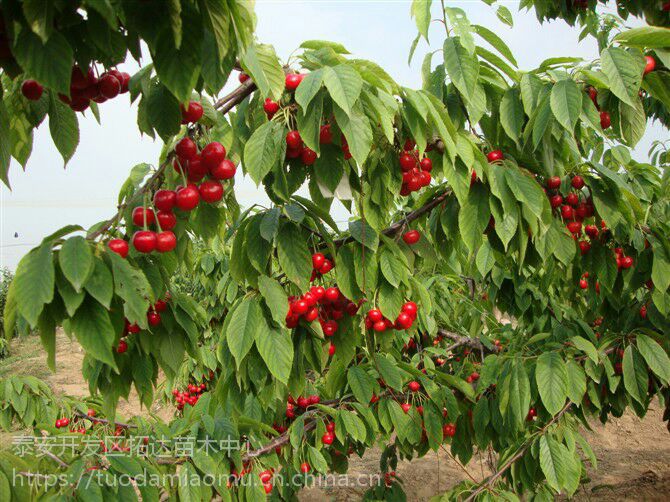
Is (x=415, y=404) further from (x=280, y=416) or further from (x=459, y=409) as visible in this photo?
(x=280, y=416)

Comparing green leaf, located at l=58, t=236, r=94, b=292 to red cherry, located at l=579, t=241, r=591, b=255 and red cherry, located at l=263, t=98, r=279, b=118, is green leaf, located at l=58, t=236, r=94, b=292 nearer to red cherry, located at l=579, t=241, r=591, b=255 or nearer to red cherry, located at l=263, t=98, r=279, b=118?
red cherry, located at l=263, t=98, r=279, b=118

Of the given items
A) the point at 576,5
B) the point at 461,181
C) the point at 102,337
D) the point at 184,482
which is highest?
the point at 576,5

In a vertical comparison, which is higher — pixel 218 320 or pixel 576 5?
pixel 576 5

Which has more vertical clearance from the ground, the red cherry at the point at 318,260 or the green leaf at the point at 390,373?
the red cherry at the point at 318,260

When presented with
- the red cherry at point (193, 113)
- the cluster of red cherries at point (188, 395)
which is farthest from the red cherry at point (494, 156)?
the cluster of red cherries at point (188, 395)

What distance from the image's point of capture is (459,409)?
2768mm

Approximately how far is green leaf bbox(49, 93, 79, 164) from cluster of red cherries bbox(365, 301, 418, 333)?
108 cm

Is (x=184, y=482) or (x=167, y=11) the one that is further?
(x=184, y=482)

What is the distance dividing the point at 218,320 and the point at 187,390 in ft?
3.00

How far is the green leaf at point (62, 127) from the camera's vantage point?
1.33 meters

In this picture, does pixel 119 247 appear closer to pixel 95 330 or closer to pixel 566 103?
pixel 95 330

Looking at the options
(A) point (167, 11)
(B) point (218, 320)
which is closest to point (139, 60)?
(A) point (167, 11)

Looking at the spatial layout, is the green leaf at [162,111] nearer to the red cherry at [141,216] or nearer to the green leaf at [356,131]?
the red cherry at [141,216]

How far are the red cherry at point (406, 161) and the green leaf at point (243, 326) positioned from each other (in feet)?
2.14
